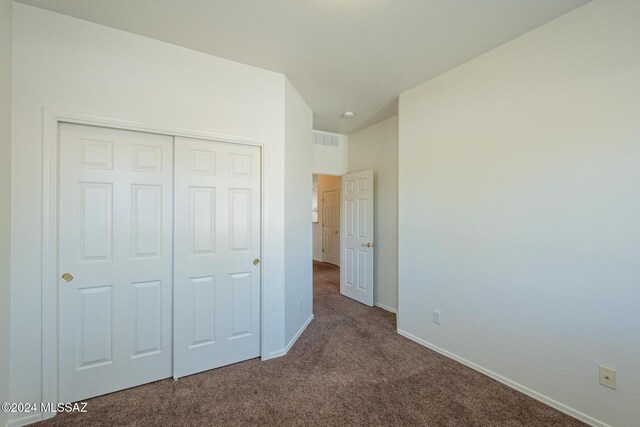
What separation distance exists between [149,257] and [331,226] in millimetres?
5455

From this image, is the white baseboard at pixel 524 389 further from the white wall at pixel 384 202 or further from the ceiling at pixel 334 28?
the ceiling at pixel 334 28

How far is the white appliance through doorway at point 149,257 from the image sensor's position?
1872mm

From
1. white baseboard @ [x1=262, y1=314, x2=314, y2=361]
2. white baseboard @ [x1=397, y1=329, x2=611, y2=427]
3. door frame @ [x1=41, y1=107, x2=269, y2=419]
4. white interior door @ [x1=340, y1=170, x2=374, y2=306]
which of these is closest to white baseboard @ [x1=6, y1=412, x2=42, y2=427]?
door frame @ [x1=41, y1=107, x2=269, y2=419]

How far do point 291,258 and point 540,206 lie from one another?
2202 millimetres

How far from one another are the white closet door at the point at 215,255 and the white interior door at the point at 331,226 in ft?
15.2

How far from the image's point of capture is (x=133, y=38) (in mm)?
2006

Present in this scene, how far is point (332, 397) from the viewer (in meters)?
1.93

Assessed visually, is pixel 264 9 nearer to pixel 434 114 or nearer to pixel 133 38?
pixel 133 38

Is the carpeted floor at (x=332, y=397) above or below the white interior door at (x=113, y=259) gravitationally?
below

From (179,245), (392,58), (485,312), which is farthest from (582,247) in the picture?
(179,245)

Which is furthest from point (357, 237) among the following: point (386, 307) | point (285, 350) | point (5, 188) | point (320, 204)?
point (320, 204)

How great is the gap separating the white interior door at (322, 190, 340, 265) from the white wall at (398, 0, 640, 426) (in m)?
4.29

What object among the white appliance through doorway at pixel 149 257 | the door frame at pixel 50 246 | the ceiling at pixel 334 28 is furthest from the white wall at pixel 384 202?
the door frame at pixel 50 246

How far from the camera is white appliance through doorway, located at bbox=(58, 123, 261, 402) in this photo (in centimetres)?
187
